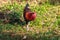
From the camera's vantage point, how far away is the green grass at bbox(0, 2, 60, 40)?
7.18 metres

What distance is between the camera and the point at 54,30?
299 inches

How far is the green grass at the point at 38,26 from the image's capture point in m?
7.18

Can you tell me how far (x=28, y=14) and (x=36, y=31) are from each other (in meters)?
0.58

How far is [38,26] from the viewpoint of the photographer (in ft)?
25.7

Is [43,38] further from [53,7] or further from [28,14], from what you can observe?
[53,7]

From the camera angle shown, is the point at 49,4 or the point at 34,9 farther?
the point at 49,4

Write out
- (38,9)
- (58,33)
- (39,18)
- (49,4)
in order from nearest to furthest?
(58,33)
(39,18)
(38,9)
(49,4)

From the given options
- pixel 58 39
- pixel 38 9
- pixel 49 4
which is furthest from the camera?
pixel 49 4

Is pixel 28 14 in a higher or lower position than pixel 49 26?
higher

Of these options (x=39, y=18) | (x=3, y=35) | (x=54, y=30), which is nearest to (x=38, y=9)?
(x=39, y=18)

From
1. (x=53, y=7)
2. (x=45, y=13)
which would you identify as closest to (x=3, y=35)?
(x=45, y=13)

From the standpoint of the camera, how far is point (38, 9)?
353 inches

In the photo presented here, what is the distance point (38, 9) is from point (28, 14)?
64.6 inches

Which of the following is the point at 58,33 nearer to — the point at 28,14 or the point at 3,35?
the point at 28,14
